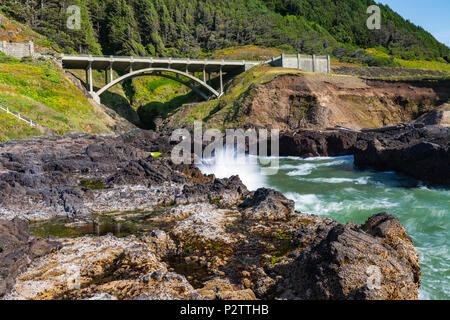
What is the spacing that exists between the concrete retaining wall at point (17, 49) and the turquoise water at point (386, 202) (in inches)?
1748

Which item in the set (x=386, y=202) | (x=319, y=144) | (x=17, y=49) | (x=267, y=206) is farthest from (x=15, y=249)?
(x=17, y=49)

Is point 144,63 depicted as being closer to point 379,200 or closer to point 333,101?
point 333,101

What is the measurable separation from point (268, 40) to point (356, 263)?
364ft

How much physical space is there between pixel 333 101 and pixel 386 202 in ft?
109

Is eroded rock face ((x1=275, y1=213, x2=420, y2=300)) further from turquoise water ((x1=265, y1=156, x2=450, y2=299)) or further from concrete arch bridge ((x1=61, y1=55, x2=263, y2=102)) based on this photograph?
concrete arch bridge ((x1=61, y1=55, x2=263, y2=102))

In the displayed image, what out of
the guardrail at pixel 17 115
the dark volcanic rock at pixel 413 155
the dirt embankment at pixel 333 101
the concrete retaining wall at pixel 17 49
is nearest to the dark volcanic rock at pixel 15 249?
the dark volcanic rock at pixel 413 155

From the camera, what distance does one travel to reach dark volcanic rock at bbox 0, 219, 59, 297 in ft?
18.6

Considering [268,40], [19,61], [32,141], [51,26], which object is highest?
[268,40]

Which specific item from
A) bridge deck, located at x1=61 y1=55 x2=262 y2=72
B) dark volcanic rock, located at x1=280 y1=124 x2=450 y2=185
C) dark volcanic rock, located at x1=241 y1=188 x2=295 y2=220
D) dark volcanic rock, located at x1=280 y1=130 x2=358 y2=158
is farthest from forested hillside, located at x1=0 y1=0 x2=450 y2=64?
dark volcanic rock, located at x1=241 y1=188 x2=295 y2=220

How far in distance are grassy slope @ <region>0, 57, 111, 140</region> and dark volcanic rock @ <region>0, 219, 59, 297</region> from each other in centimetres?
2387

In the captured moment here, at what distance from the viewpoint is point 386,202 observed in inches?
573

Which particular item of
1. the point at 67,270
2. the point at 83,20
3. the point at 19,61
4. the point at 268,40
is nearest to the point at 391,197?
the point at 67,270

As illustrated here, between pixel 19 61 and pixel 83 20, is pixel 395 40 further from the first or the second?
pixel 19 61
